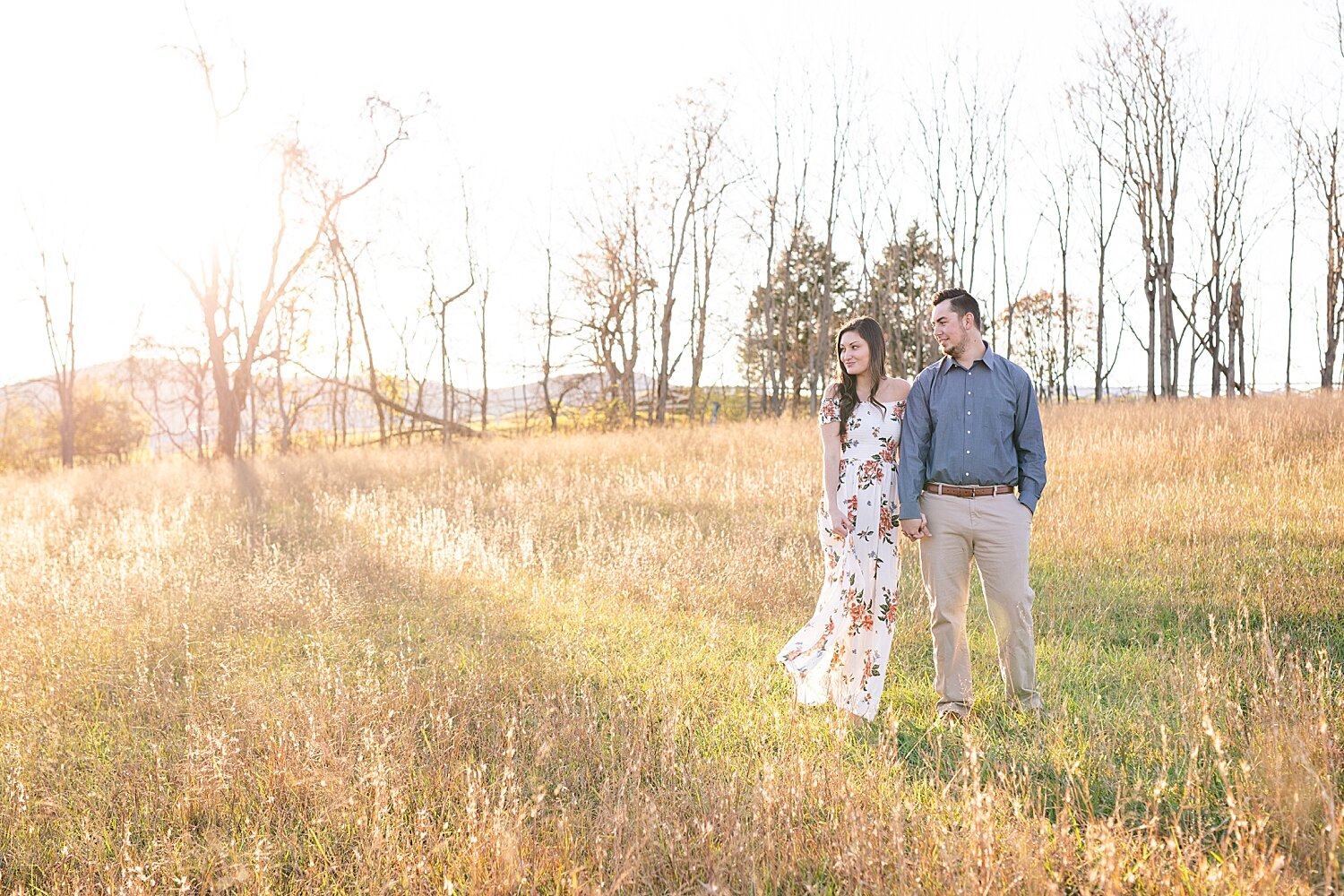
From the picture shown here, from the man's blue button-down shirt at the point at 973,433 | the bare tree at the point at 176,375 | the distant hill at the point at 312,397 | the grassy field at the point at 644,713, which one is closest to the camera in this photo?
the grassy field at the point at 644,713

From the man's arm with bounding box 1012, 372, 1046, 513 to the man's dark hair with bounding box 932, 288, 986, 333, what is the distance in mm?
375

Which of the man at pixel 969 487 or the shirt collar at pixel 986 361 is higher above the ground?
the shirt collar at pixel 986 361

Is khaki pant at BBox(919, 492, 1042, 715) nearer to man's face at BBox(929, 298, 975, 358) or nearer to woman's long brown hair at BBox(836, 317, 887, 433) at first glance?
woman's long brown hair at BBox(836, 317, 887, 433)

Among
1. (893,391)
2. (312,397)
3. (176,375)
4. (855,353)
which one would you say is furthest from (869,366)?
(176,375)

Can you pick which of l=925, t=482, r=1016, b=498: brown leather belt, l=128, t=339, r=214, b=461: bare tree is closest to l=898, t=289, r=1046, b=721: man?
l=925, t=482, r=1016, b=498: brown leather belt

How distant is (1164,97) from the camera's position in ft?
73.2

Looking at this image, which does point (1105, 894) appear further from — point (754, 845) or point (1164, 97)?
point (1164, 97)

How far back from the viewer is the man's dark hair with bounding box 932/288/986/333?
12.6ft

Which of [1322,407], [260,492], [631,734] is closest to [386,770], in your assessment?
[631,734]

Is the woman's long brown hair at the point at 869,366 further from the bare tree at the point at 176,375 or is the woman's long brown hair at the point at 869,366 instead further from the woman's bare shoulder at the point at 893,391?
the bare tree at the point at 176,375

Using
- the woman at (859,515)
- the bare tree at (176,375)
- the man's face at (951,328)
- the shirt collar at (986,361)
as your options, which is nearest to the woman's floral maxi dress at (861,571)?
the woman at (859,515)

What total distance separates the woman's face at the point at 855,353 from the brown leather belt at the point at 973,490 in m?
0.71

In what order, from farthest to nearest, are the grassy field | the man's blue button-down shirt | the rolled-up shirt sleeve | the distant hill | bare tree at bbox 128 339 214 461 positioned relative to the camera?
bare tree at bbox 128 339 214 461, the distant hill, the rolled-up shirt sleeve, the man's blue button-down shirt, the grassy field

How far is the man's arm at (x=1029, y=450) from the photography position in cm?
386
